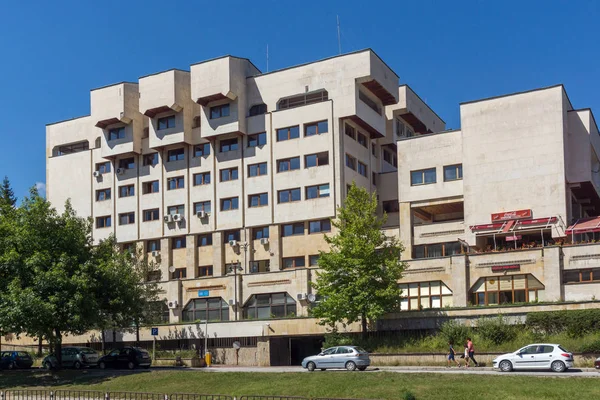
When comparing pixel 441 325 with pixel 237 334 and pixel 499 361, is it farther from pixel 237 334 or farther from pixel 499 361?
pixel 237 334

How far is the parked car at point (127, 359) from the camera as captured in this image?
52906 millimetres

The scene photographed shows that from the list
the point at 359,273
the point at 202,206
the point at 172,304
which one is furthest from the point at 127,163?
the point at 359,273

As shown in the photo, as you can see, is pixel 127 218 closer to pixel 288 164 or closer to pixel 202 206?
pixel 202 206

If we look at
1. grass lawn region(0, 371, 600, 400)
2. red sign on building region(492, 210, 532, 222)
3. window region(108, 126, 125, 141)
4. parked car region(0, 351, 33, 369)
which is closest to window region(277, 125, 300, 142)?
window region(108, 126, 125, 141)

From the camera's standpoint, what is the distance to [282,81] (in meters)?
66.8

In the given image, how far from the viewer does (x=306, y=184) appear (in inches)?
2506

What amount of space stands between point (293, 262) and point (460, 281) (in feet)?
50.9

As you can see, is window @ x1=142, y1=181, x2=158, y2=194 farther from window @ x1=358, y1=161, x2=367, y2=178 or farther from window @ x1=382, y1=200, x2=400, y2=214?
window @ x1=382, y1=200, x2=400, y2=214

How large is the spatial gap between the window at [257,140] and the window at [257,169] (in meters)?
1.79

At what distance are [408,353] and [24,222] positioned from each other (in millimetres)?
25574

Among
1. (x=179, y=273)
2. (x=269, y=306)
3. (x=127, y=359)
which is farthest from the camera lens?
(x=179, y=273)

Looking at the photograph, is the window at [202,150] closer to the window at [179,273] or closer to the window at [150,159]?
the window at [150,159]

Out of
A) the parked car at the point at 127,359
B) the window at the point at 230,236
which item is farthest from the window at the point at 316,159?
the parked car at the point at 127,359

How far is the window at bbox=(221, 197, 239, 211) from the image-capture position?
6694cm
